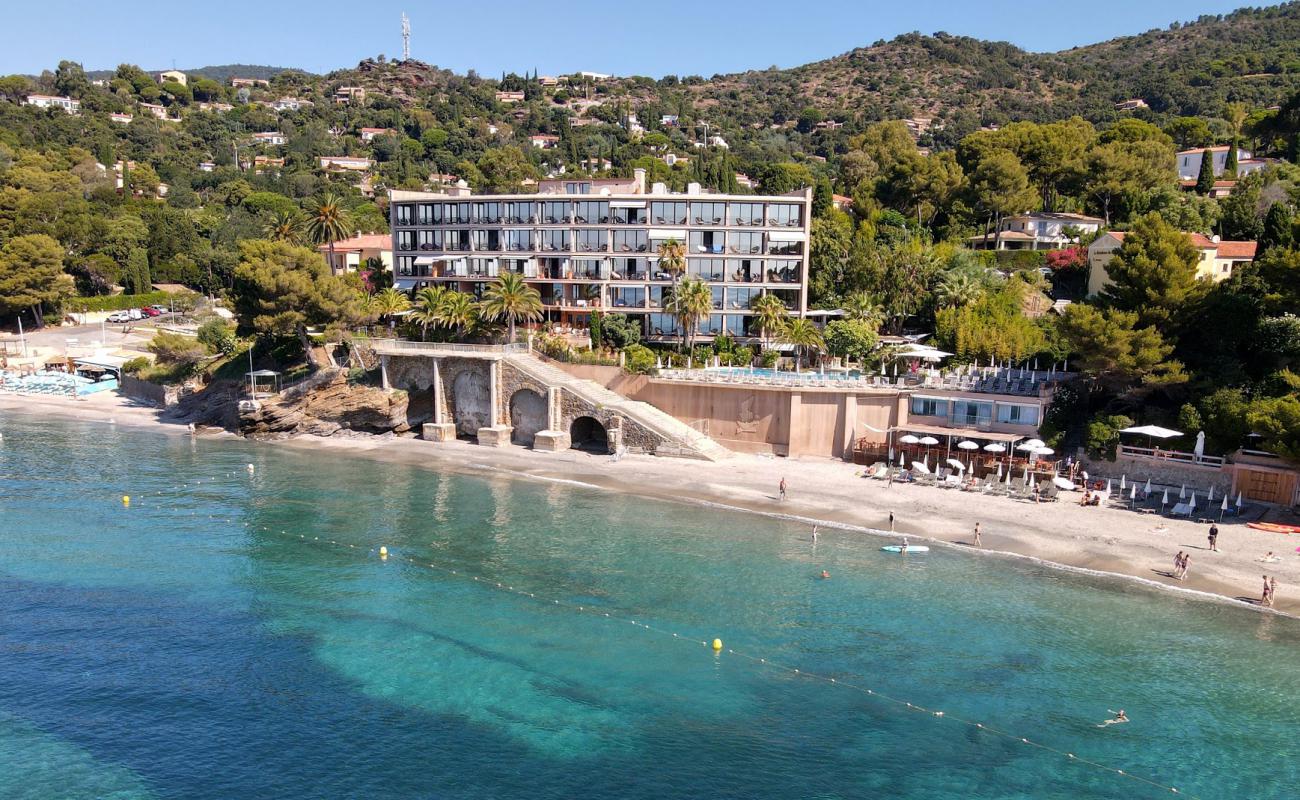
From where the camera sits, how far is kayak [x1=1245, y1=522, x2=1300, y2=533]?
4211 centimetres

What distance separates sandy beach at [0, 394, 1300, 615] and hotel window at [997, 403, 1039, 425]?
6.13m

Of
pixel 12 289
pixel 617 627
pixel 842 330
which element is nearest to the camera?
pixel 617 627

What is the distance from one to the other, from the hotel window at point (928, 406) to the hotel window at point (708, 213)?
23136mm

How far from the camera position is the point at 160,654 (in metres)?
32.6

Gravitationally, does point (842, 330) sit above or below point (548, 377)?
above

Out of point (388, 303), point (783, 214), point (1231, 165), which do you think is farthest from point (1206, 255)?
point (388, 303)

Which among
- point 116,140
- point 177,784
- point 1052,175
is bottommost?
point 177,784

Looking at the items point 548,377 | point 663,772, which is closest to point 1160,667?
point 663,772

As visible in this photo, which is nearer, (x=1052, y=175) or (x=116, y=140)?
(x=1052, y=175)

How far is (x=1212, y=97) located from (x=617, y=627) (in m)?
188

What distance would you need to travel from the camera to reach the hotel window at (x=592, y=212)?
72500mm

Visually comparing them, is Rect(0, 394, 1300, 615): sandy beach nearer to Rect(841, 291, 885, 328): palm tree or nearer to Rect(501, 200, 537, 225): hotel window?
Rect(841, 291, 885, 328): palm tree

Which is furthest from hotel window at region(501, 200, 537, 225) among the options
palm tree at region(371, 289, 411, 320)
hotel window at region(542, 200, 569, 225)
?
palm tree at region(371, 289, 411, 320)

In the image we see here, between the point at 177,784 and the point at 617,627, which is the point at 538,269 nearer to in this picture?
the point at 617,627
